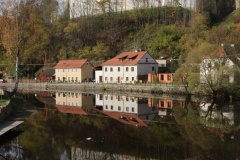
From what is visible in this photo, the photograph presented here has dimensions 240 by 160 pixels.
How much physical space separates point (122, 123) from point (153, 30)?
179 feet

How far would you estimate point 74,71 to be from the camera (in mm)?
68938

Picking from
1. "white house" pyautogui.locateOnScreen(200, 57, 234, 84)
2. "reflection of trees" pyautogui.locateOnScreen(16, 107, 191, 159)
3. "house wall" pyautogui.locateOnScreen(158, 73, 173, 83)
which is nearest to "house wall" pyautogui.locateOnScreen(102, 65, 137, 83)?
"house wall" pyautogui.locateOnScreen(158, 73, 173, 83)

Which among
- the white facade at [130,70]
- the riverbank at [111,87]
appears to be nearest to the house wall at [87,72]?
the riverbank at [111,87]

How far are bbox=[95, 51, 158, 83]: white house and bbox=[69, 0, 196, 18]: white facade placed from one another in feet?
89.5

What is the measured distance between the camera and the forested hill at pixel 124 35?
65875 millimetres

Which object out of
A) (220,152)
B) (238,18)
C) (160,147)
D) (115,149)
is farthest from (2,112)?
(238,18)

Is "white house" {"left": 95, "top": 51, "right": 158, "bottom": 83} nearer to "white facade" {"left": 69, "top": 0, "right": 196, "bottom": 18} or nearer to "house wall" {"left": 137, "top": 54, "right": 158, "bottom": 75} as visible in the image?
"house wall" {"left": 137, "top": 54, "right": 158, "bottom": 75}

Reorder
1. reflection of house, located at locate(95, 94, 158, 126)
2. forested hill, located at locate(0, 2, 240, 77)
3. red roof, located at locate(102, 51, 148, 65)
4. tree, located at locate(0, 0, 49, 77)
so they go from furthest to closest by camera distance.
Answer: forested hill, located at locate(0, 2, 240, 77), red roof, located at locate(102, 51, 148, 65), tree, located at locate(0, 0, 49, 77), reflection of house, located at locate(95, 94, 158, 126)

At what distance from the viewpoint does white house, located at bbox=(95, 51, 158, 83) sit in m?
58.2

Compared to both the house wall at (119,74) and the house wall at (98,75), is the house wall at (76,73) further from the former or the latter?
the house wall at (119,74)

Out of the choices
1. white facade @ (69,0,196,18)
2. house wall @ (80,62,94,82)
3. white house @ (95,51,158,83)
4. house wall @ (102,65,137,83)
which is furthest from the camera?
white facade @ (69,0,196,18)

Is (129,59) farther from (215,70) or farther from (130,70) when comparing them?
(215,70)

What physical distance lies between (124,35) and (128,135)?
61.9 metres

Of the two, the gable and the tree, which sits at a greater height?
the tree
